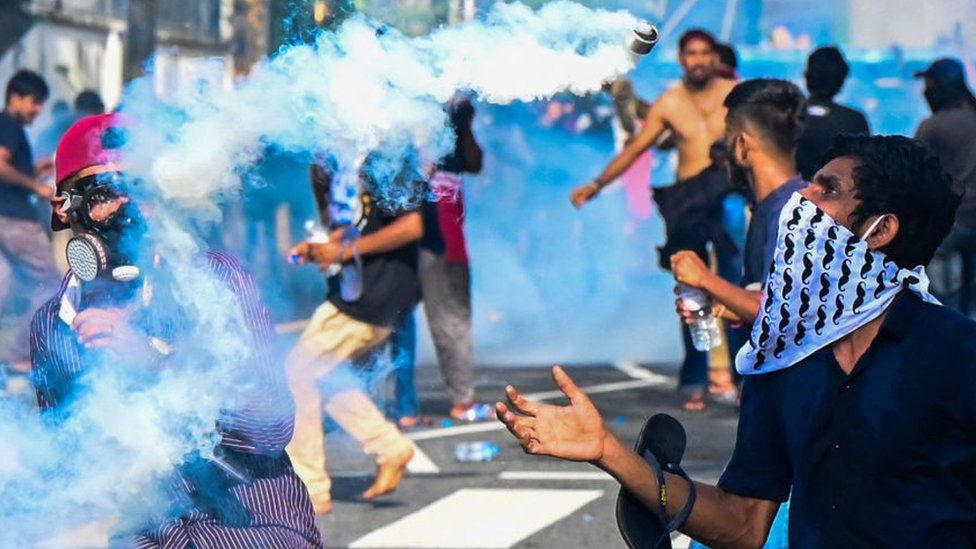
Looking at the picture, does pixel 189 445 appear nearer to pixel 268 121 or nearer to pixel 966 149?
pixel 268 121

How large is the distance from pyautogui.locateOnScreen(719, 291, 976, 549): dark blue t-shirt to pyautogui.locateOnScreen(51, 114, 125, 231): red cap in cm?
158

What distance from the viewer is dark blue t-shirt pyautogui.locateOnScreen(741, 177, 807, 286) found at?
5625mm

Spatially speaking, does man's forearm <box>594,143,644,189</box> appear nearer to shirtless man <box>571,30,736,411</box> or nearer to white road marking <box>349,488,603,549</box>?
shirtless man <box>571,30,736,411</box>

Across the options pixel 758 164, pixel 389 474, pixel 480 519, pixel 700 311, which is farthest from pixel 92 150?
pixel 389 474

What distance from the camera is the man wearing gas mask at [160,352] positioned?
3605 mm

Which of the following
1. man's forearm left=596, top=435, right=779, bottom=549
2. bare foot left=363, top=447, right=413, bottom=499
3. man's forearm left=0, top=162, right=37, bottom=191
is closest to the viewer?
man's forearm left=596, top=435, right=779, bottom=549

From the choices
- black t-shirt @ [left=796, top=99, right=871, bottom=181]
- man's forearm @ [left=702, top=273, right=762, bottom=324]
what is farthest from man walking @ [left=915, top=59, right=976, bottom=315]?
man's forearm @ [left=702, top=273, right=762, bottom=324]

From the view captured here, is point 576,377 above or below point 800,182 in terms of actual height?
below

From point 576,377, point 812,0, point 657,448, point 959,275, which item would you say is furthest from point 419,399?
point 657,448

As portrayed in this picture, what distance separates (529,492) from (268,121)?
14.3 feet

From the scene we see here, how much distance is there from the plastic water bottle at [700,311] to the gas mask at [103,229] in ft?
8.44

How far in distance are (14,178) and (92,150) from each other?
7.52 metres

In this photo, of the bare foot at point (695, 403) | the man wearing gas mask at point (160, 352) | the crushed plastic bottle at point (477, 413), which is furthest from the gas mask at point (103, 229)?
the bare foot at point (695, 403)

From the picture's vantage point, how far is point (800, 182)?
5.96m
